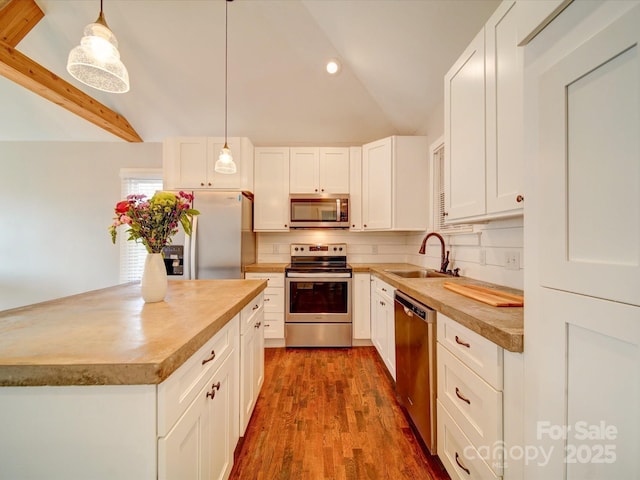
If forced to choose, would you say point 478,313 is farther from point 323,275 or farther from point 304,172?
point 304,172

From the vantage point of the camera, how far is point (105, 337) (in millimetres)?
803

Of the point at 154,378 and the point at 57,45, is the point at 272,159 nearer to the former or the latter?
the point at 57,45

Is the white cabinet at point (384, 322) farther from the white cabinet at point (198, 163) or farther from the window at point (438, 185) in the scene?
the white cabinet at point (198, 163)

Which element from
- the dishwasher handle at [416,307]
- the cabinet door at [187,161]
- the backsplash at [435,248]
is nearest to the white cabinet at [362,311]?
the backsplash at [435,248]

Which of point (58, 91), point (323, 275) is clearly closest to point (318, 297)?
point (323, 275)

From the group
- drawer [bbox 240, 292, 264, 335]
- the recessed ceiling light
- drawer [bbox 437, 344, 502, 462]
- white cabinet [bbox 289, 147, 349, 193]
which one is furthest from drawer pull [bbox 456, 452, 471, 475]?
the recessed ceiling light

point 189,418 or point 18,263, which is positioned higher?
point 18,263

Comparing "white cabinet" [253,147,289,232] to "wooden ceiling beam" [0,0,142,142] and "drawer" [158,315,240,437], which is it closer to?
"wooden ceiling beam" [0,0,142,142]

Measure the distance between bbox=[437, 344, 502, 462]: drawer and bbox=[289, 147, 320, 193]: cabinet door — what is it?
2.40 metres

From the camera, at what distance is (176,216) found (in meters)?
1.30

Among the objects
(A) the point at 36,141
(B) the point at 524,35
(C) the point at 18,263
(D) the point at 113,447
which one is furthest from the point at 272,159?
(C) the point at 18,263

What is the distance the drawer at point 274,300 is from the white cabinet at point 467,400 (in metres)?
1.94

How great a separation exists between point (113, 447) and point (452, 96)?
223cm

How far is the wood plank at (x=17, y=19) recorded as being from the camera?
229 cm
